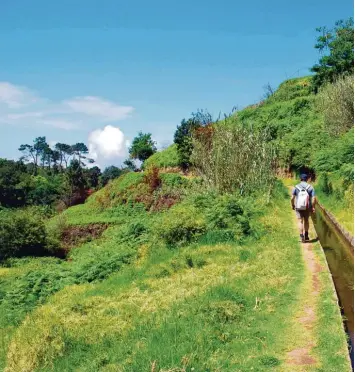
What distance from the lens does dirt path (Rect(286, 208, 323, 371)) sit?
576 cm

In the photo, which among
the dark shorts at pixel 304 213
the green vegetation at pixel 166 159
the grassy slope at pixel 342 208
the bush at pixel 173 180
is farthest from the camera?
the green vegetation at pixel 166 159

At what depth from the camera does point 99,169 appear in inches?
3782

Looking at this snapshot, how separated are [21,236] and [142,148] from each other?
2530 centimetres

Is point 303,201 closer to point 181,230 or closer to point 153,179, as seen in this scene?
point 181,230

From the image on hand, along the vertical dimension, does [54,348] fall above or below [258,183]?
below

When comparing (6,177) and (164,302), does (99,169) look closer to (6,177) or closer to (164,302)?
(6,177)

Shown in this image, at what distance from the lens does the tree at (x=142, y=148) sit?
56875 millimetres

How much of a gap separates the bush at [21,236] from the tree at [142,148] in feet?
76.8

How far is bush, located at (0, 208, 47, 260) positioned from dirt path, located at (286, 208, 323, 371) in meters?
26.9

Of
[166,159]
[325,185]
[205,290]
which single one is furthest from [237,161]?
[166,159]

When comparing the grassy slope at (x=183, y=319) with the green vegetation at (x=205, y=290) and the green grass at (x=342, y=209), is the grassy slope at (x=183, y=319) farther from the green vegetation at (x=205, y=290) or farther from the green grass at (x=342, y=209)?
the green grass at (x=342, y=209)

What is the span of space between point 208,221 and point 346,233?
Result: 4.02 meters

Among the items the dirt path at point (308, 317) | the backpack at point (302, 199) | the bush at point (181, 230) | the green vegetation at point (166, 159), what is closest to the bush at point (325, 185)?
the backpack at point (302, 199)

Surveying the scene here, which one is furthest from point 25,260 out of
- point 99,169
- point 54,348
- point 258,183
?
point 99,169
